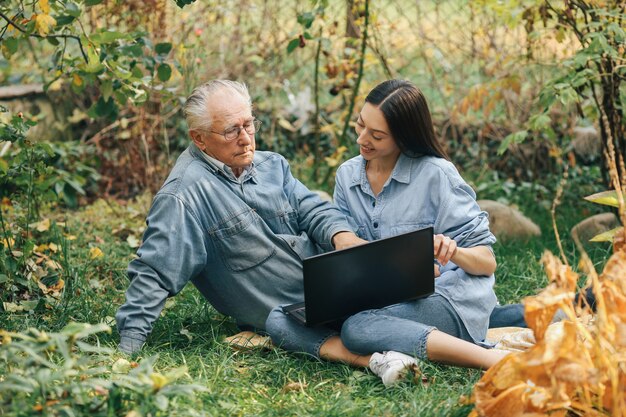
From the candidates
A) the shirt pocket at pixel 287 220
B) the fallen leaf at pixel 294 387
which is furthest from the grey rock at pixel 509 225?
the fallen leaf at pixel 294 387

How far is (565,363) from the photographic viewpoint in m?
2.37

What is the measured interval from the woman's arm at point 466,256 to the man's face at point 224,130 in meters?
0.83

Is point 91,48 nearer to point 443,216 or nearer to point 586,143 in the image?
point 443,216

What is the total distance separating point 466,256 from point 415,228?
25cm

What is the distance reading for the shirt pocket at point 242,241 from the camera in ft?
11.4

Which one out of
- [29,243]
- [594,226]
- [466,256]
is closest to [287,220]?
[466,256]

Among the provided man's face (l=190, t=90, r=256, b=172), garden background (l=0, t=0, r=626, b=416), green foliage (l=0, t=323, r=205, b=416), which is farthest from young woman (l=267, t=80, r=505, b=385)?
green foliage (l=0, t=323, r=205, b=416)

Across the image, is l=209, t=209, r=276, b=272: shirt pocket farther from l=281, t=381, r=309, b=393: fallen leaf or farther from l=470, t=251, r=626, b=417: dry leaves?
l=470, t=251, r=626, b=417: dry leaves

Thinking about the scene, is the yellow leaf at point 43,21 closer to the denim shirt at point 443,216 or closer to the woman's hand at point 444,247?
the denim shirt at point 443,216

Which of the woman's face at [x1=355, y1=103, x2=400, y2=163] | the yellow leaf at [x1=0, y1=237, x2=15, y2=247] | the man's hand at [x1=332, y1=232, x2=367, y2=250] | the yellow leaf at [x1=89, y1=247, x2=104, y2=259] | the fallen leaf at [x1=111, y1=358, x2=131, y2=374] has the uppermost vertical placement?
the woman's face at [x1=355, y1=103, x2=400, y2=163]

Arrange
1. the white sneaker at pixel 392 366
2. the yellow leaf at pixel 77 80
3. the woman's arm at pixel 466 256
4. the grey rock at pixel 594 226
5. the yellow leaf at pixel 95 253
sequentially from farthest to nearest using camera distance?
the grey rock at pixel 594 226 < the yellow leaf at pixel 95 253 < the yellow leaf at pixel 77 80 < the woman's arm at pixel 466 256 < the white sneaker at pixel 392 366

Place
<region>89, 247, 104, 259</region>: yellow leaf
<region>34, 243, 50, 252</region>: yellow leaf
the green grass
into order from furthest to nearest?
<region>89, 247, 104, 259</region>: yellow leaf < <region>34, 243, 50, 252</region>: yellow leaf < the green grass

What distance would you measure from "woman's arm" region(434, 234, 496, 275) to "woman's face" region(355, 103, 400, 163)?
43 cm

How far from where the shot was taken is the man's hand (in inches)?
137
